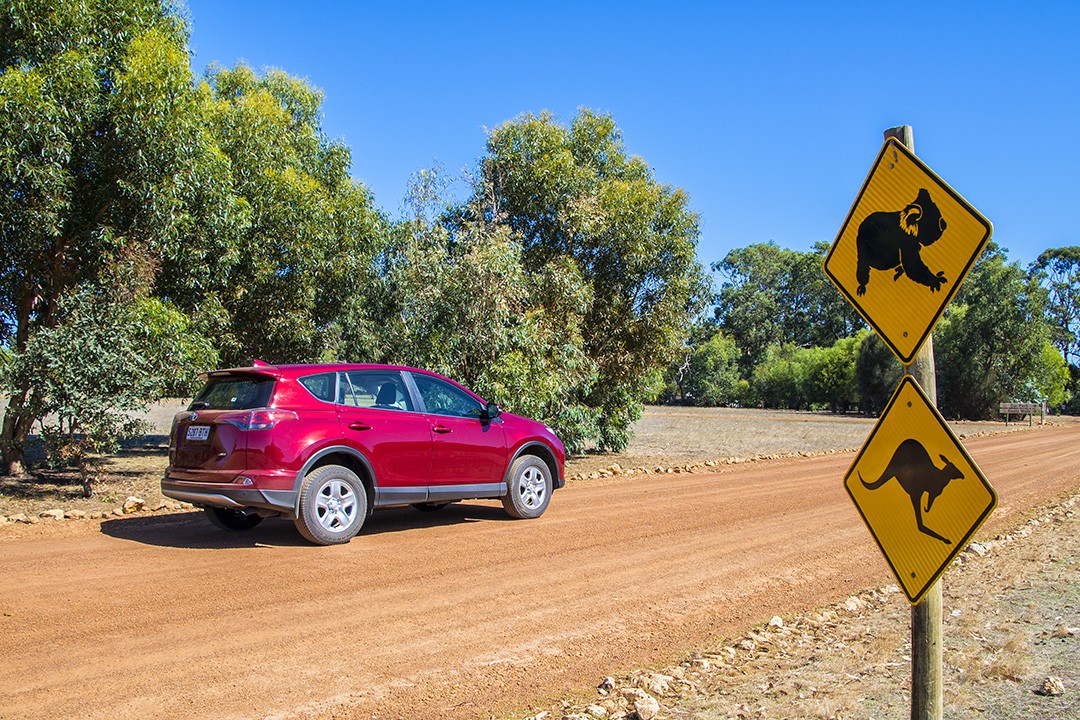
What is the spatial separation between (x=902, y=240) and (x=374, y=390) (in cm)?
694

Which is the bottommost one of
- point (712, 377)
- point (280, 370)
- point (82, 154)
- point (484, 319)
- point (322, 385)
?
point (322, 385)

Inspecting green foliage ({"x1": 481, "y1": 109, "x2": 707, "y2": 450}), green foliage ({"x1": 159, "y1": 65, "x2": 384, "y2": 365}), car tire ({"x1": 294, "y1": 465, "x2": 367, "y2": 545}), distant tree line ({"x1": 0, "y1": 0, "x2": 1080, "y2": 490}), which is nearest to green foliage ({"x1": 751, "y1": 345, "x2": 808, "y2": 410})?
green foliage ({"x1": 481, "y1": 109, "x2": 707, "y2": 450})

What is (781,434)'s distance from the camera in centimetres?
3391

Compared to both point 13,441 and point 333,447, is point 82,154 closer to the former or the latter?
point 13,441

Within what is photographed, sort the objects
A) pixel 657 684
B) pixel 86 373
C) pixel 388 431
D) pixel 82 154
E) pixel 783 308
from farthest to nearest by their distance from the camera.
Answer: pixel 783 308 → pixel 82 154 → pixel 86 373 → pixel 388 431 → pixel 657 684

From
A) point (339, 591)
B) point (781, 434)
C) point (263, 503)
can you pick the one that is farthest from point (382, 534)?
point (781, 434)

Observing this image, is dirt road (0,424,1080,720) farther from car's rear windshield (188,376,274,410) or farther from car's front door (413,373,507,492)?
car's rear windshield (188,376,274,410)

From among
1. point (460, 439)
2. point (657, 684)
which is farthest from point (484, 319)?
point (657, 684)

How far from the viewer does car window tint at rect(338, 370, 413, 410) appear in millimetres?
9195

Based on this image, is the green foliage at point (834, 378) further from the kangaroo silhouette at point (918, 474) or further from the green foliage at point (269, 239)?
the kangaroo silhouette at point (918, 474)

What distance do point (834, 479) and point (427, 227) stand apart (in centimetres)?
925

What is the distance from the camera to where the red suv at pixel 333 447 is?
8312mm

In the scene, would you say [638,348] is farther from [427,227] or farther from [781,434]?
[781,434]

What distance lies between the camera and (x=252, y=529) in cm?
966
